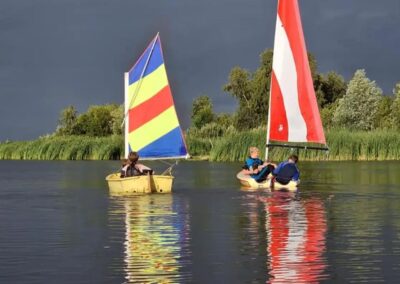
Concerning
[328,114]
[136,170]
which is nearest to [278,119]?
[136,170]

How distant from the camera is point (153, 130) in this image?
104 ft

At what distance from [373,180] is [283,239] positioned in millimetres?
20156

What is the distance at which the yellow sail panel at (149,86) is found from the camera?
105 feet

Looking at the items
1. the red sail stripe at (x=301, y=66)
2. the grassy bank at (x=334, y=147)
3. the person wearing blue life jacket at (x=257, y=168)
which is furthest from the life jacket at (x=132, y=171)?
the grassy bank at (x=334, y=147)

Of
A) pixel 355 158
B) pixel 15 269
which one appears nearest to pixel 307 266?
pixel 15 269

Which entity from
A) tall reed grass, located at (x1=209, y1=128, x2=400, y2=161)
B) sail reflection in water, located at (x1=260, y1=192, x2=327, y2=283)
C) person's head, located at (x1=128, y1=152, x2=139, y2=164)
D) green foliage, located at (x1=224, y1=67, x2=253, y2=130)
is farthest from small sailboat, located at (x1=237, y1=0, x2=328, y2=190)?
green foliage, located at (x1=224, y1=67, x2=253, y2=130)

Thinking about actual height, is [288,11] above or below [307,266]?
above

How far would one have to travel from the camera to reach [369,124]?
290 ft

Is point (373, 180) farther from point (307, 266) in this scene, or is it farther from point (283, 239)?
point (307, 266)

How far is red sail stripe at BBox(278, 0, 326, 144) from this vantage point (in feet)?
114

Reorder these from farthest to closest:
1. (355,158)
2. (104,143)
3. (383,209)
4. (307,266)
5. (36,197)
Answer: (104,143) < (355,158) < (36,197) < (383,209) < (307,266)

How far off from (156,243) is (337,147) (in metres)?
39.6

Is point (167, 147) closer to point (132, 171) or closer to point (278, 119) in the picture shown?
point (132, 171)

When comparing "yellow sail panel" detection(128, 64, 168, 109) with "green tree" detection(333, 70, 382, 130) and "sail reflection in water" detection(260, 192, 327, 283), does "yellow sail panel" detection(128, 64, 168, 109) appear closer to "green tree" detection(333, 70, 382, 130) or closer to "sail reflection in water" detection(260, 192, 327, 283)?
"sail reflection in water" detection(260, 192, 327, 283)
